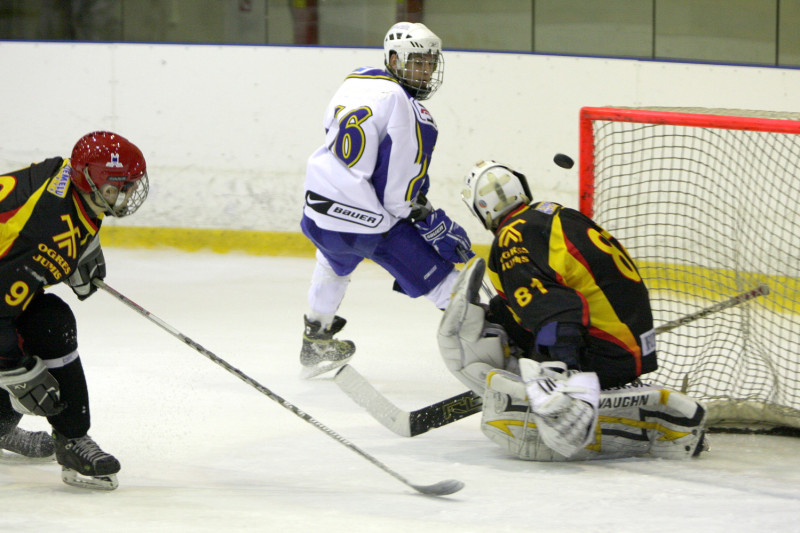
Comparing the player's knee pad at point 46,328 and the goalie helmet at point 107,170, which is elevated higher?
the goalie helmet at point 107,170

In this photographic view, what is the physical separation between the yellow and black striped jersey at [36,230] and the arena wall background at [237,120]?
11.4 feet

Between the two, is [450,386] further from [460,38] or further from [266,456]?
[460,38]

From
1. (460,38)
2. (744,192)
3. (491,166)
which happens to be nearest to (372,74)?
(491,166)

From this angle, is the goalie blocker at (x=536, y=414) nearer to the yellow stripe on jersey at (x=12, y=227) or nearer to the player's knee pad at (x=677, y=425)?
the player's knee pad at (x=677, y=425)

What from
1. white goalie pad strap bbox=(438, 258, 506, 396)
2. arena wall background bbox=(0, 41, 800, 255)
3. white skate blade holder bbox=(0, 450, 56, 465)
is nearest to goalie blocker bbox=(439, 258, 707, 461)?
white goalie pad strap bbox=(438, 258, 506, 396)

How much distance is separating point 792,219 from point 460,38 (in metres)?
2.57

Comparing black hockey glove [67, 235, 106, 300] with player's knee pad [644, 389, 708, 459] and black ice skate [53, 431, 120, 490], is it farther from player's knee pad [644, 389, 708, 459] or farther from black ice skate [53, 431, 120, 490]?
player's knee pad [644, 389, 708, 459]

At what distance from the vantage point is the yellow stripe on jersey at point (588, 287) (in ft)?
8.70

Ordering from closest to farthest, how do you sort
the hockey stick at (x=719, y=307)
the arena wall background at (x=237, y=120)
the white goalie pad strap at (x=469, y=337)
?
the white goalie pad strap at (x=469, y=337)
the hockey stick at (x=719, y=307)
the arena wall background at (x=237, y=120)

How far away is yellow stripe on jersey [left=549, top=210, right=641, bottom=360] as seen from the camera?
2652mm

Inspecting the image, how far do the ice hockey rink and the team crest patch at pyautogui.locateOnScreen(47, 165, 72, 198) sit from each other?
2.26ft

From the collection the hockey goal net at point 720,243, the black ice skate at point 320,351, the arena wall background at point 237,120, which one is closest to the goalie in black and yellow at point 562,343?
the hockey goal net at point 720,243

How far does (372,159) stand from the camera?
3609mm

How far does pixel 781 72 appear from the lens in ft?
17.4
